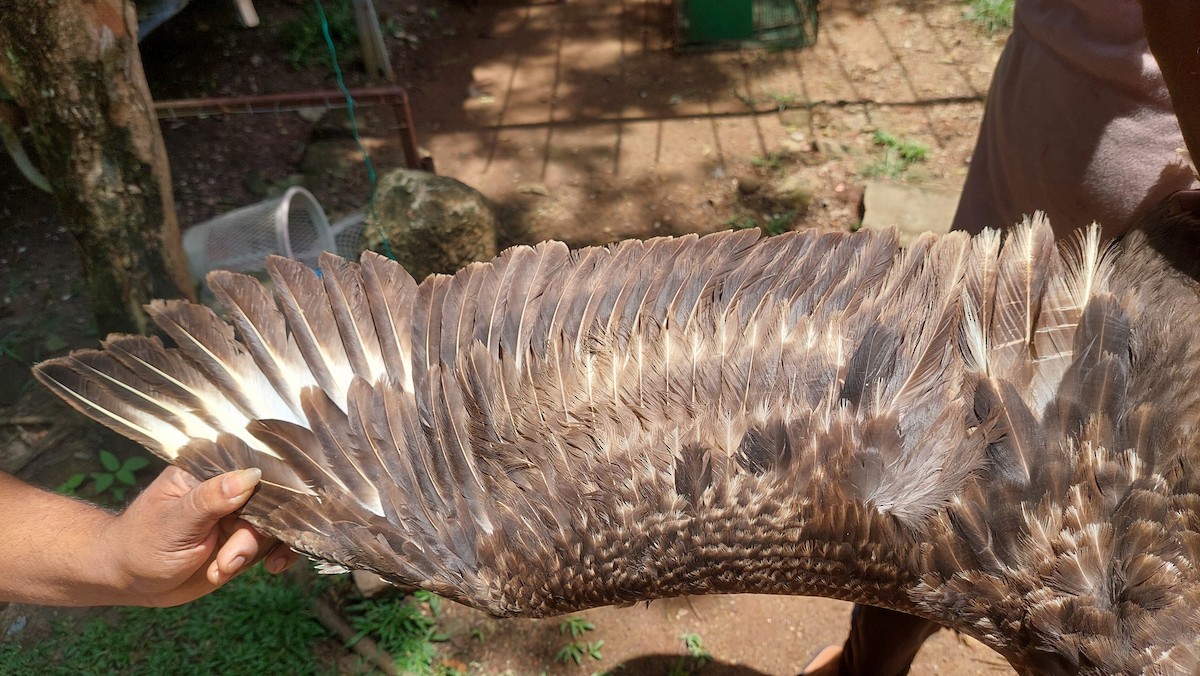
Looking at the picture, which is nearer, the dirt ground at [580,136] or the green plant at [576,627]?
the green plant at [576,627]

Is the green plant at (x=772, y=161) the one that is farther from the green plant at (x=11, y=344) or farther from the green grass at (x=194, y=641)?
the green plant at (x=11, y=344)

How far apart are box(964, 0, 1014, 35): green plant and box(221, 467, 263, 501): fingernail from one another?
584cm

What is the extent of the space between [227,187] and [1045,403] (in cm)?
468

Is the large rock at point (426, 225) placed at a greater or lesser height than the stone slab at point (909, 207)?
greater

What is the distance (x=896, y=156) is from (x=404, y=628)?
3787 millimetres

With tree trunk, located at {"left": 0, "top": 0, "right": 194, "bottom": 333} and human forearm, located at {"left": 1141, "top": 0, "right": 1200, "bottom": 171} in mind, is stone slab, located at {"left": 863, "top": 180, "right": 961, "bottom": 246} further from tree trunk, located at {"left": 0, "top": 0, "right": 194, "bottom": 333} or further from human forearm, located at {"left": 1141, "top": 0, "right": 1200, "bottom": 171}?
tree trunk, located at {"left": 0, "top": 0, "right": 194, "bottom": 333}

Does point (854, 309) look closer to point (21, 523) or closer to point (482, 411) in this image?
point (482, 411)

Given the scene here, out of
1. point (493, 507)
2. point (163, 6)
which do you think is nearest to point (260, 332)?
point (493, 507)

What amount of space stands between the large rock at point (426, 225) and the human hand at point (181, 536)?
7.73 ft

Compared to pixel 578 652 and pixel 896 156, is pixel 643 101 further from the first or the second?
pixel 578 652

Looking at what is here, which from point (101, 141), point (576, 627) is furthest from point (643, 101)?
point (576, 627)

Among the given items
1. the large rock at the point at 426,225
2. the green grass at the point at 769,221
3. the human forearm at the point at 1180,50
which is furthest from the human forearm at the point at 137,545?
the green grass at the point at 769,221

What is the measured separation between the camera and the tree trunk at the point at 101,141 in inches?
99.7

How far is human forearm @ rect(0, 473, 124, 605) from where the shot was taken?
1.63 m
